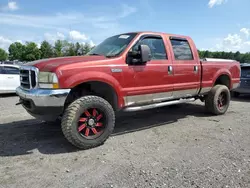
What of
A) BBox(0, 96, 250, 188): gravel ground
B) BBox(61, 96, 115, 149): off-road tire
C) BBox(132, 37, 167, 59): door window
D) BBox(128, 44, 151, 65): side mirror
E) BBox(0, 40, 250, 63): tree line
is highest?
BBox(0, 40, 250, 63): tree line

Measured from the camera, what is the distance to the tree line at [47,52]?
174 ft

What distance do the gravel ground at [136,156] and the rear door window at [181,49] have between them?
63.0 inches

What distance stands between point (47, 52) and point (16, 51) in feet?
130

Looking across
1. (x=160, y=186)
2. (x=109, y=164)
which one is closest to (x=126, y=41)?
(x=109, y=164)

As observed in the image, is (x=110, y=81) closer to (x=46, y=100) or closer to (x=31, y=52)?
(x=46, y=100)

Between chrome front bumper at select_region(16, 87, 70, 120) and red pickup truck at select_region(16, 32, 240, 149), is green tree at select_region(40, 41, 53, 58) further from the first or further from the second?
chrome front bumper at select_region(16, 87, 70, 120)

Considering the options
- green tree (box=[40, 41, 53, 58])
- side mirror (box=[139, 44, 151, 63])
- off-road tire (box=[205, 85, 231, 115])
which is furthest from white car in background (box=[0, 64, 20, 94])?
green tree (box=[40, 41, 53, 58])

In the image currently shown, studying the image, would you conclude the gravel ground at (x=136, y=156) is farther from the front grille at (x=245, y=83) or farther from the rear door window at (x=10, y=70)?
Result: the rear door window at (x=10, y=70)

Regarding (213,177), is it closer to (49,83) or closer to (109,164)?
(109,164)

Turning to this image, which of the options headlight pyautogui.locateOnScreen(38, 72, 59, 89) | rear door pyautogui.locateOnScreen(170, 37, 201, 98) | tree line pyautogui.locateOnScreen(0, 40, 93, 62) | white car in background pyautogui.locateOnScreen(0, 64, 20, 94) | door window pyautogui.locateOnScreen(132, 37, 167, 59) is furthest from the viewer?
tree line pyautogui.locateOnScreen(0, 40, 93, 62)

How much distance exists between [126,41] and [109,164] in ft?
8.26

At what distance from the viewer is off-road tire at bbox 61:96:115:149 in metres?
4.00

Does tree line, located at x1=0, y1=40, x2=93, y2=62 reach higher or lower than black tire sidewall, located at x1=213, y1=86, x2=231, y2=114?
higher

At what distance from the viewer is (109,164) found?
3.62 m
